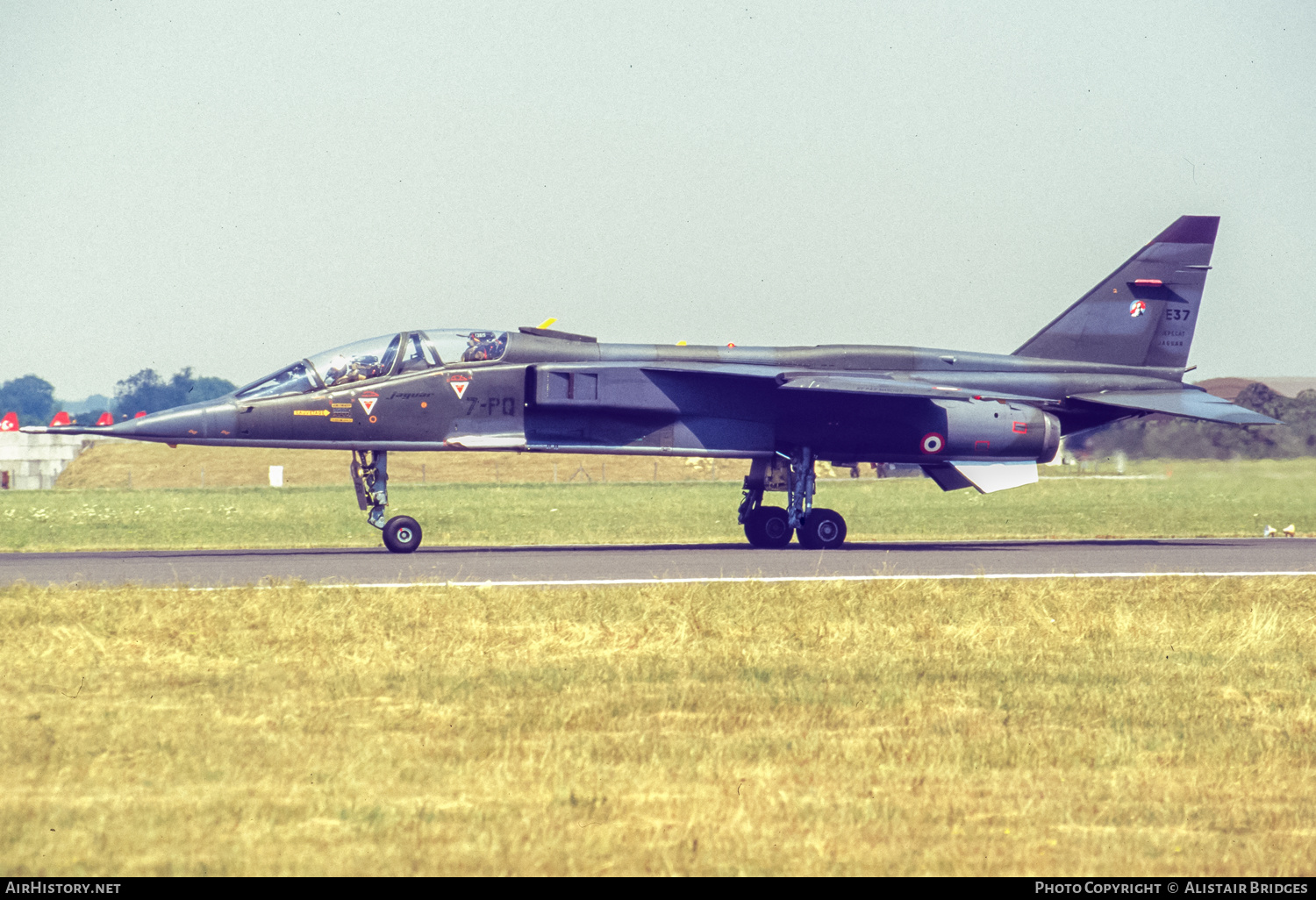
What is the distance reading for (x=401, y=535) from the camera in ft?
64.6

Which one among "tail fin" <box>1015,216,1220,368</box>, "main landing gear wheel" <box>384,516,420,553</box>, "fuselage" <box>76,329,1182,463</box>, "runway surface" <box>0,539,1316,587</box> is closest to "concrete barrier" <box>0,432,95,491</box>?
"runway surface" <box>0,539,1316,587</box>

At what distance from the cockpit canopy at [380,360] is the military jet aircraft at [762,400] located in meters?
0.03

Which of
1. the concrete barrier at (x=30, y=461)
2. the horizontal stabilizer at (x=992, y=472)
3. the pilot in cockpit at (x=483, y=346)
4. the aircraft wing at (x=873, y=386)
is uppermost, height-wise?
the pilot in cockpit at (x=483, y=346)

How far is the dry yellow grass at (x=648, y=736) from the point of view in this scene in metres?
5.31

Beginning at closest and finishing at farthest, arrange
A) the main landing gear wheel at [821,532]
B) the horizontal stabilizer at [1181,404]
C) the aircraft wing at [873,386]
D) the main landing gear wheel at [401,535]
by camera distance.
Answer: the main landing gear wheel at [401,535]
the aircraft wing at [873,386]
the main landing gear wheel at [821,532]
the horizontal stabilizer at [1181,404]

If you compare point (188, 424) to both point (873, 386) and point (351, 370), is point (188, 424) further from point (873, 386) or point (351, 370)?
point (873, 386)

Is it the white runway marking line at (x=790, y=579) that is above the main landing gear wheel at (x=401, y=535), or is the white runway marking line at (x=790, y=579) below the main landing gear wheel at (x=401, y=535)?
above

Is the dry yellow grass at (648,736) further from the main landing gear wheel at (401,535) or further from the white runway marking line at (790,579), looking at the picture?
the main landing gear wheel at (401,535)

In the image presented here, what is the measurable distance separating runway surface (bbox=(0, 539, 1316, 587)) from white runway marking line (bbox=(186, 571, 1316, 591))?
66 mm

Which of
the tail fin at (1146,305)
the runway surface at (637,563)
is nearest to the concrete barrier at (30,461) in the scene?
the runway surface at (637,563)

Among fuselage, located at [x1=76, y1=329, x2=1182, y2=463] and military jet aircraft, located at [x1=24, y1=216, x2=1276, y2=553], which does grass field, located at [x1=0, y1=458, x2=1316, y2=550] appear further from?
fuselage, located at [x1=76, y1=329, x2=1182, y2=463]

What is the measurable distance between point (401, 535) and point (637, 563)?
417 cm

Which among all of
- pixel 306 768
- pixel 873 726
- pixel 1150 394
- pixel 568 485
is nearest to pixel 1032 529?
pixel 1150 394

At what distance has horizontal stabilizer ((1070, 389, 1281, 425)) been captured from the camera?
22.1 m
